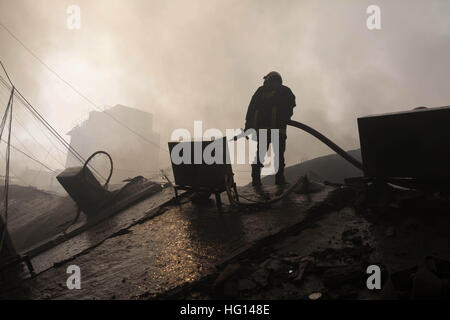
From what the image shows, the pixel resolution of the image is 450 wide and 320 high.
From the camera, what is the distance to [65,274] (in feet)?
11.7

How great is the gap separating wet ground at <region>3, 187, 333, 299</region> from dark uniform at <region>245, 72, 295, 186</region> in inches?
72.8

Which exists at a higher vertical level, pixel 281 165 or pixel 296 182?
pixel 281 165

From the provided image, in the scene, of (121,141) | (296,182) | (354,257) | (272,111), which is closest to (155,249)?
(354,257)

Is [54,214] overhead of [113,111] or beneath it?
beneath

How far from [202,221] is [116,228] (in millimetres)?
1999

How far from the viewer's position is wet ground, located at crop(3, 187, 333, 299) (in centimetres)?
284

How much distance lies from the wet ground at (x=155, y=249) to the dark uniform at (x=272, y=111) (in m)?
1.85

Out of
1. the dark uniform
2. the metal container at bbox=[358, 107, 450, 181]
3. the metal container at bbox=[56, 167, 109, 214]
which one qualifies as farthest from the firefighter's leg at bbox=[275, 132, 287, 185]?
the metal container at bbox=[56, 167, 109, 214]

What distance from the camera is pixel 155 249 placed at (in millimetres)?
3639

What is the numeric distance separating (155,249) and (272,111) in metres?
4.45

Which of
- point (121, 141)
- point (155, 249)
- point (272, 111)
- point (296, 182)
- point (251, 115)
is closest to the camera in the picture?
point (155, 249)

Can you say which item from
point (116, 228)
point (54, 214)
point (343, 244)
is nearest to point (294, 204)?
point (343, 244)

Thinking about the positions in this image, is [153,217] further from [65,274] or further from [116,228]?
[65,274]

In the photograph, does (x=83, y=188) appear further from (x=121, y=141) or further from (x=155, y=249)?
(x=121, y=141)
